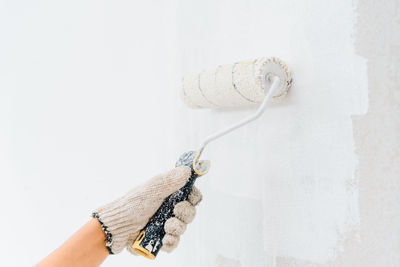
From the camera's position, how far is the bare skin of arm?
2.73ft

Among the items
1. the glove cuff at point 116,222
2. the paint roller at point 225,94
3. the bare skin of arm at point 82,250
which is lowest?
the bare skin of arm at point 82,250

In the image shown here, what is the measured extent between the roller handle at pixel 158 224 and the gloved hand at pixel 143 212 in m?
0.01

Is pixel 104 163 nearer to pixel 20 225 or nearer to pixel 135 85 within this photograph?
pixel 135 85

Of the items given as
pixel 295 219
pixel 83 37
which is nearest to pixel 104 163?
pixel 83 37

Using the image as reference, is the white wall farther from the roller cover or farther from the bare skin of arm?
the bare skin of arm

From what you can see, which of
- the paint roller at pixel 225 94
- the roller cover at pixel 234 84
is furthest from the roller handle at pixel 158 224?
the roller cover at pixel 234 84

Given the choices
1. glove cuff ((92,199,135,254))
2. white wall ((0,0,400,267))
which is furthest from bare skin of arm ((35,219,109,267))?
white wall ((0,0,400,267))

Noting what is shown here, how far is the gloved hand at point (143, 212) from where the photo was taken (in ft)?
2.82

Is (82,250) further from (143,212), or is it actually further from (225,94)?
(225,94)

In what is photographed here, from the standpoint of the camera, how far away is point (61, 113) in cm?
136

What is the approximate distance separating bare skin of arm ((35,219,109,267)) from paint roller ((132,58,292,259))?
0.09 m

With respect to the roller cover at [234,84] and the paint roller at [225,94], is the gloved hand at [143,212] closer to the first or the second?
the paint roller at [225,94]

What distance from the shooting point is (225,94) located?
915mm

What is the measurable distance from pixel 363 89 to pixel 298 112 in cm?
16
